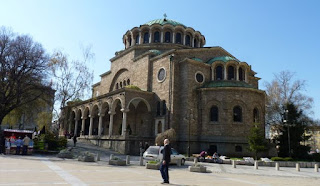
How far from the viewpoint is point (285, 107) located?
29797mm

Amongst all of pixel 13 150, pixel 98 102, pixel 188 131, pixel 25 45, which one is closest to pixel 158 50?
pixel 98 102

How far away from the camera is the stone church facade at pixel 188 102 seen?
2627 cm

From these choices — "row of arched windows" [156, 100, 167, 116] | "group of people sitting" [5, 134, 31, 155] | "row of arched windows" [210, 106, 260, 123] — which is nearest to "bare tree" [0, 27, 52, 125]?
A: "group of people sitting" [5, 134, 31, 155]

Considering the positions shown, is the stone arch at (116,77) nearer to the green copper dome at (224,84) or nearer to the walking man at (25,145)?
the green copper dome at (224,84)

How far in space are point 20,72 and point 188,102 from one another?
55.3 feet

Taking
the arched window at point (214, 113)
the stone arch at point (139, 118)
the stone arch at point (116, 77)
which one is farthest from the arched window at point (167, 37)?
the arched window at point (214, 113)

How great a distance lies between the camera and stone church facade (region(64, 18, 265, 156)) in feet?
86.2

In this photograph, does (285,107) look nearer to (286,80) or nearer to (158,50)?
(286,80)

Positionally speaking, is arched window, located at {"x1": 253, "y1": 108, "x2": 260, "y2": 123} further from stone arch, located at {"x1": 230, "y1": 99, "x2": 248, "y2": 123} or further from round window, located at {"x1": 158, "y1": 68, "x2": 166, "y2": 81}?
round window, located at {"x1": 158, "y1": 68, "x2": 166, "y2": 81}

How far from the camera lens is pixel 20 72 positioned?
81.7 feet

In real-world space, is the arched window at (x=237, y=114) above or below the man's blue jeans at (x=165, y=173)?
above

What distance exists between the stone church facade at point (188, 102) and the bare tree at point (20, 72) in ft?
25.7

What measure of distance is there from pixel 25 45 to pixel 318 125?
3519cm

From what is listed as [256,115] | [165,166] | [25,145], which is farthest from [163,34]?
[165,166]
